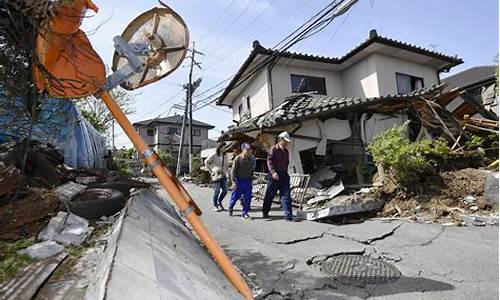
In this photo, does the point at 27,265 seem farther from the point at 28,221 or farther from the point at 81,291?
the point at 28,221

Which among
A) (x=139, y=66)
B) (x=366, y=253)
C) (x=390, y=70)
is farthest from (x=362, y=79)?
(x=139, y=66)

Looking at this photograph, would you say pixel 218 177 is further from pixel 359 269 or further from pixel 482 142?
pixel 482 142

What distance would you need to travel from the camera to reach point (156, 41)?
126 inches

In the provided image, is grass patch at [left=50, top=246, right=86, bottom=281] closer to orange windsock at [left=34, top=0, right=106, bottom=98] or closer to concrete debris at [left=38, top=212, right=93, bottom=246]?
concrete debris at [left=38, top=212, right=93, bottom=246]

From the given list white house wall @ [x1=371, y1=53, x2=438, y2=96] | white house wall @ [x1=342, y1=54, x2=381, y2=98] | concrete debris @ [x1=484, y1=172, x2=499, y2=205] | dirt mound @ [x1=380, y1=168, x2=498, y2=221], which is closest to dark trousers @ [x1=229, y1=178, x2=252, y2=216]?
dirt mound @ [x1=380, y1=168, x2=498, y2=221]

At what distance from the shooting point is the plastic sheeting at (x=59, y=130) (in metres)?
3.50

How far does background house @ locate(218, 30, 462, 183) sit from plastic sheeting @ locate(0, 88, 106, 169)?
519 cm

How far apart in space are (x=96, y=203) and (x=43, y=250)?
1.47m

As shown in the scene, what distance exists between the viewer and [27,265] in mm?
2377

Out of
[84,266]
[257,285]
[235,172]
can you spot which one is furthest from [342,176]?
[84,266]

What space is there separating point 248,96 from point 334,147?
24.1 ft

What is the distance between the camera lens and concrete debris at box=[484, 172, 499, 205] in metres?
5.68

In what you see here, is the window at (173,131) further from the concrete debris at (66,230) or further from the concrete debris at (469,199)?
the concrete debris at (66,230)

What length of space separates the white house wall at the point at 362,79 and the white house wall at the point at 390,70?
0.57 ft
